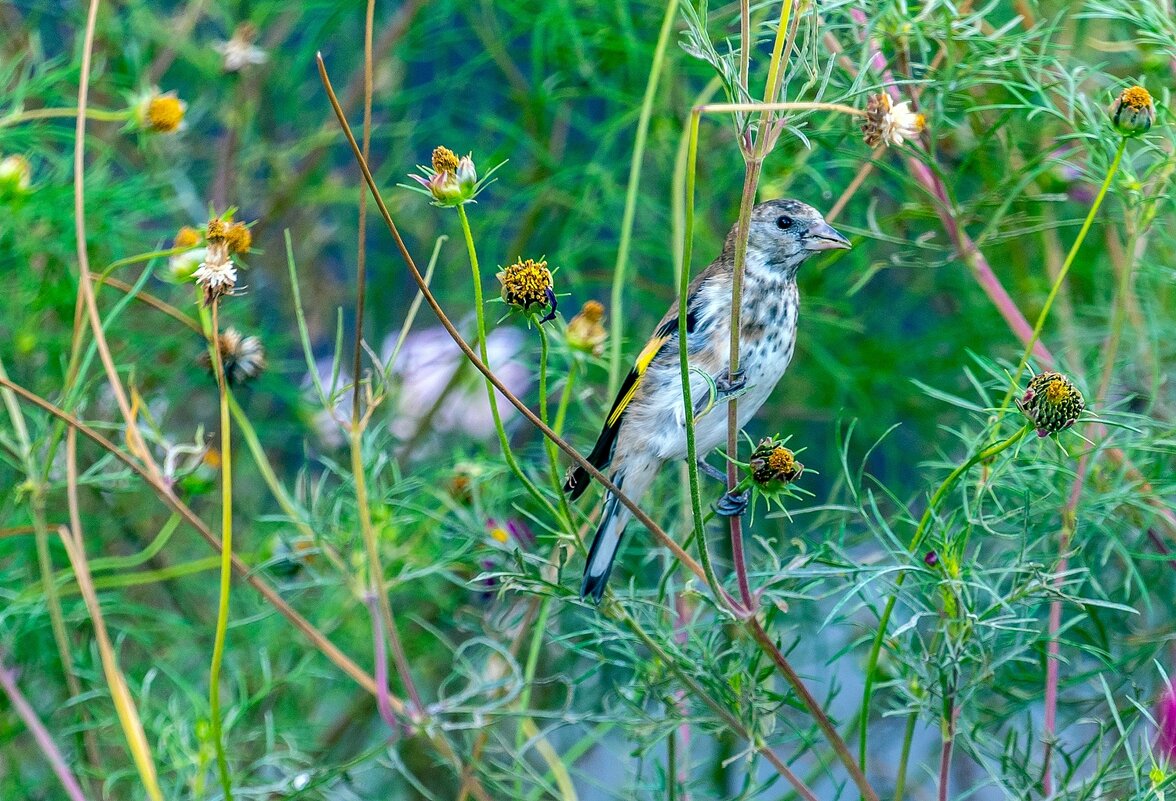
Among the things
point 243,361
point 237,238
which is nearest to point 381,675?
point 243,361

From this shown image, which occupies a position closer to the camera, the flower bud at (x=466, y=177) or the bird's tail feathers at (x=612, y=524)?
the flower bud at (x=466, y=177)

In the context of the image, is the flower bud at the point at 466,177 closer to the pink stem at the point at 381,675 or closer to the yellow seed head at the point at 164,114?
the pink stem at the point at 381,675

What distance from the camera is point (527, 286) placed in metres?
1.23

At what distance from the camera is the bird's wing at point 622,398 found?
5.39 ft

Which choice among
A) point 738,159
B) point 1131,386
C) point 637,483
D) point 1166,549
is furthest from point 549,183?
point 1166,549

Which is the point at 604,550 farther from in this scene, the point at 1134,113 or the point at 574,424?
the point at 1134,113

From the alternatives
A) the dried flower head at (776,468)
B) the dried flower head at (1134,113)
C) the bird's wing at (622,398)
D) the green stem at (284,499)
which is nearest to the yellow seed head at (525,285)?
the dried flower head at (776,468)

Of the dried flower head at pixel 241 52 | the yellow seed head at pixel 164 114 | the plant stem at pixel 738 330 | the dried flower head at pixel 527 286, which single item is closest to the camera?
the plant stem at pixel 738 330

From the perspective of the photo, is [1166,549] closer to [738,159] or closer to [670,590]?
[670,590]

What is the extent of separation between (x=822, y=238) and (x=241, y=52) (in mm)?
1116

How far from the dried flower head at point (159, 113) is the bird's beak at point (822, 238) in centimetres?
98

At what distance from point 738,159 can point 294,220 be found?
1.10m

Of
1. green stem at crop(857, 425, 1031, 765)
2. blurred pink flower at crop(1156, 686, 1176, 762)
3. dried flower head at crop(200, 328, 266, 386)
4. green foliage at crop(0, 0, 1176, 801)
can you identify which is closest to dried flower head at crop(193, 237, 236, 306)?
green foliage at crop(0, 0, 1176, 801)

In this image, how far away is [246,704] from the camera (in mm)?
1736
